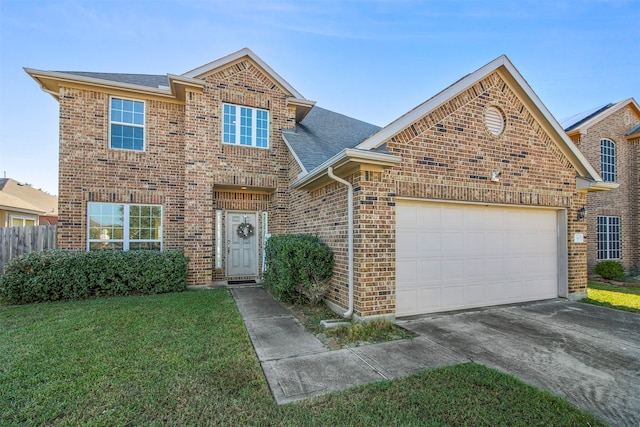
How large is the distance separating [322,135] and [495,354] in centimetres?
803

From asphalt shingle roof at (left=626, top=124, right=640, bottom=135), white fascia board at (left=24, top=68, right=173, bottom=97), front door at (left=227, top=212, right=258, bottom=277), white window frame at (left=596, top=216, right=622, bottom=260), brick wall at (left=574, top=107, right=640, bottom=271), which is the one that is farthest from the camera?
asphalt shingle roof at (left=626, top=124, right=640, bottom=135)

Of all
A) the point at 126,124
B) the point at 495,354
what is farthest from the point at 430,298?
the point at 126,124

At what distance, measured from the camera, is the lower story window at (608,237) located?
39.7 feet

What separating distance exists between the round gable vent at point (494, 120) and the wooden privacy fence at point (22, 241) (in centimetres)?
1123

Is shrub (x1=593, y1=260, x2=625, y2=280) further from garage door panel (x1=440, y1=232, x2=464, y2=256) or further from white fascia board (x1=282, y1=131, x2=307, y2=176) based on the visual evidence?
white fascia board (x1=282, y1=131, x2=307, y2=176)

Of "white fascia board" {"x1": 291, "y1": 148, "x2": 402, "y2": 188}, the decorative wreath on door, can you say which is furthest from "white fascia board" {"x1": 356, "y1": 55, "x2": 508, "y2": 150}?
the decorative wreath on door

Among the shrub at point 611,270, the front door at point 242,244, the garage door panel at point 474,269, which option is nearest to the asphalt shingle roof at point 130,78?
the front door at point 242,244

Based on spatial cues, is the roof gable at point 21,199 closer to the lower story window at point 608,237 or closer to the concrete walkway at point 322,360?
the concrete walkway at point 322,360

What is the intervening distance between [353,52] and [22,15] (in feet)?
32.2

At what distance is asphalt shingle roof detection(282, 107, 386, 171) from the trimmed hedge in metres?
4.48

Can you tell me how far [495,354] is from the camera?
3922 mm

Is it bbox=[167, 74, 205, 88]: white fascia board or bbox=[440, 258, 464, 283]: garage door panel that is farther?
bbox=[167, 74, 205, 88]: white fascia board

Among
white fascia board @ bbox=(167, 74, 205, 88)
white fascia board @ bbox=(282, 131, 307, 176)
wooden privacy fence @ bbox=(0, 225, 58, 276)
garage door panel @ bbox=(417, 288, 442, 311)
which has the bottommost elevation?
garage door panel @ bbox=(417, 288, 442, 311)

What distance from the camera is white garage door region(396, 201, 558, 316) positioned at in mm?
5711
